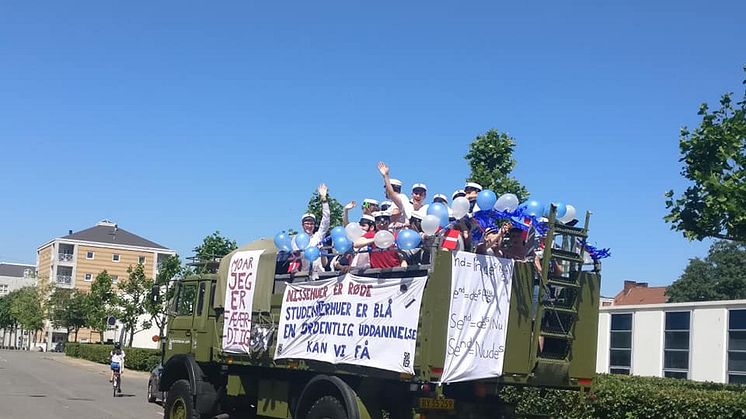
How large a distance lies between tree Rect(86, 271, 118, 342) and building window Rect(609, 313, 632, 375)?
1346 inches

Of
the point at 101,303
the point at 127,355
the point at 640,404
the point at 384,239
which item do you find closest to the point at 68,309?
the point at 101,303

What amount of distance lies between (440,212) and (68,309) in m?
67.7

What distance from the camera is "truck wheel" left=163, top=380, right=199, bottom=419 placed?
12.9 metres

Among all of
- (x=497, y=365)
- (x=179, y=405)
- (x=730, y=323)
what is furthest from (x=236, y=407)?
(x=730, y=323)

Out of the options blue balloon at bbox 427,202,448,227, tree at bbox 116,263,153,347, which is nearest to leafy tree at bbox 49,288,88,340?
tree at bbox 116,263,153,347

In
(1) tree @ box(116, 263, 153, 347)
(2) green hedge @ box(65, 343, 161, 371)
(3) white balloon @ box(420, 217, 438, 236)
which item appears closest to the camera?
(3) white balloon @ box(420, 217, 438, 236)

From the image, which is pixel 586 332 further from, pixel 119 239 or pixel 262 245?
pixel 119 239

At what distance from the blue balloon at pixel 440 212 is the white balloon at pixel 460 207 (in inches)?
4.2

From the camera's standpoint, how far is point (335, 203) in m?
22.3

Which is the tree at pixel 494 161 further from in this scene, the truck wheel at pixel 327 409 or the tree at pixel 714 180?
the truck wheel at pixel 327 409

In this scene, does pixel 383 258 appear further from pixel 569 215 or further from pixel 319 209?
pixel 319 209

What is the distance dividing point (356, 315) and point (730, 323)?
16478 mm

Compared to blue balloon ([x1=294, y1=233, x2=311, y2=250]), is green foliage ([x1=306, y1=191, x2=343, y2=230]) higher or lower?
higher

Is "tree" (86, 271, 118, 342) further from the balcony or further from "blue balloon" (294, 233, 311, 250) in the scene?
"blue balloon" (294, 233, 311, 250)
